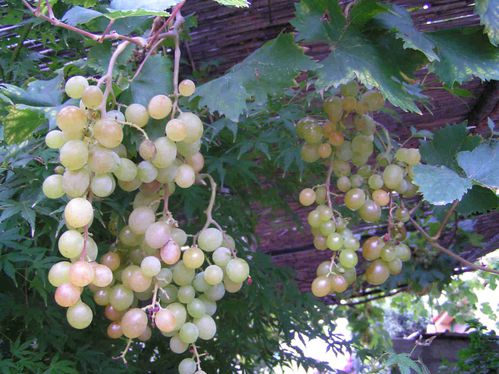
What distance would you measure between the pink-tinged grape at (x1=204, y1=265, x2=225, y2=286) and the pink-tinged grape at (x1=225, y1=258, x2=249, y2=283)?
15 mm

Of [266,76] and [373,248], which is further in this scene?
[373,248]

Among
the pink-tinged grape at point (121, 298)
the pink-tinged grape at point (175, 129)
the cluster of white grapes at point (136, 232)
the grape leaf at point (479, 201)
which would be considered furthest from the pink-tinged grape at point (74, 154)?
the grape leaf at point (479, 201)

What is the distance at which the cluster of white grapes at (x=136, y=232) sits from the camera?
684 millimetres

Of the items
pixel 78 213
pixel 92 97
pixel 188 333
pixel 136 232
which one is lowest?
pixel 188 333

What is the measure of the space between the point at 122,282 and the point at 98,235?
1.20 ft

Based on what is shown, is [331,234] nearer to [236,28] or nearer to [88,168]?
[88,168]

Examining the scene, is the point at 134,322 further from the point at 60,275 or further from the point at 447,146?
the point at 447,146

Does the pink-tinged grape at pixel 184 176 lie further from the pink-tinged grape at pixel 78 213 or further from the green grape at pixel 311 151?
the green grape at pixel 311 151

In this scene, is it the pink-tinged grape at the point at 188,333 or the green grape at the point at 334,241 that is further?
the green grape at the point at 334,241

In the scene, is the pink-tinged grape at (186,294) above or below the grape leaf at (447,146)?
below

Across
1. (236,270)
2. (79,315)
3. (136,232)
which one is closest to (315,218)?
(236,270)

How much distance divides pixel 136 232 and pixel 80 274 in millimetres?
135

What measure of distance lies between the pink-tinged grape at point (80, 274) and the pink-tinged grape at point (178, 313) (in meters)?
0.16

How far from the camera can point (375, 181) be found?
1025mm
